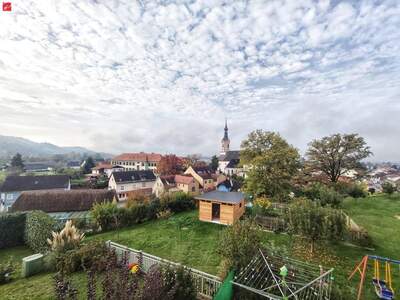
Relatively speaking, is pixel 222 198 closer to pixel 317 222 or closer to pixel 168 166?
pixel 317 222

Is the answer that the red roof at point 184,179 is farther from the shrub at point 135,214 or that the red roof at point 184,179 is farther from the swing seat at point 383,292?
the swing seat at point 383,292

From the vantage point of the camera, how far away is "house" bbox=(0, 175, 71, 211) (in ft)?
103

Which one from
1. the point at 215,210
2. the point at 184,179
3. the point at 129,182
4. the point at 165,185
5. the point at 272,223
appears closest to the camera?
the point at 272,223

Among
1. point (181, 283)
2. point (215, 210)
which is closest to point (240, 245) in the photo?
point (181, 283)

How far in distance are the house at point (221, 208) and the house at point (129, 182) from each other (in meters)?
21.3

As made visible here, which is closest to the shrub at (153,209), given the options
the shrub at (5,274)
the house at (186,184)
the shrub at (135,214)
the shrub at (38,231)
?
the shrub at (135,214)

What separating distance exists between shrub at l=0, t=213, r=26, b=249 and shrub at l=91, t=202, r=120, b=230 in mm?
4281

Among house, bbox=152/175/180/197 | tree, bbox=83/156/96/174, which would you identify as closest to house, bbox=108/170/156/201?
house, bbox=152/175/180/197

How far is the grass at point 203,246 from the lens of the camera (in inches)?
261

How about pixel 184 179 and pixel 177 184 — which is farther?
pixel 177 184

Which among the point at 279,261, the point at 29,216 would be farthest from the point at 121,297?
the point at 29,216

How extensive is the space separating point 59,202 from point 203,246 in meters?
17.8

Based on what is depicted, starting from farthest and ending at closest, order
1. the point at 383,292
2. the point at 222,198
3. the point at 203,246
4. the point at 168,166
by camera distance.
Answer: the point at 168,166
the point at 222,198
the point at 203,246
the point at 383,292

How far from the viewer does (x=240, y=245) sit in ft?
18.4
